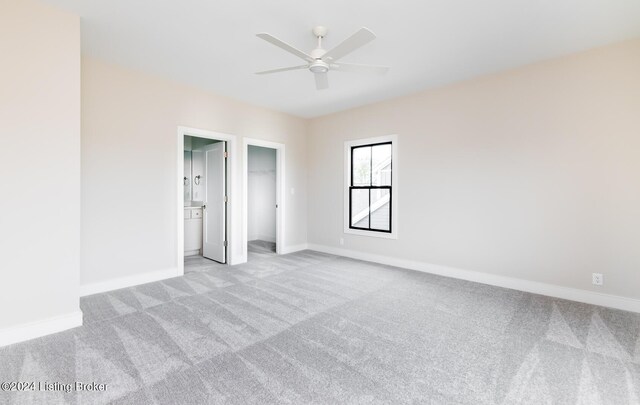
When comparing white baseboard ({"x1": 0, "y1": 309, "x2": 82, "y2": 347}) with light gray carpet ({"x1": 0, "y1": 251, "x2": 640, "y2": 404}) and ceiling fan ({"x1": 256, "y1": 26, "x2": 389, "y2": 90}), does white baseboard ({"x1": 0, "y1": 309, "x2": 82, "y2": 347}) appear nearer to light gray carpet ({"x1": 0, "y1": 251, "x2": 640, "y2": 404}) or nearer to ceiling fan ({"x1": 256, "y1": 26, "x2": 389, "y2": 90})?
light gray carpet ({"x1": 0, "y1": 251, "x2": 640, "y2": 404})

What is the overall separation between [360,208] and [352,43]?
3.54 metres

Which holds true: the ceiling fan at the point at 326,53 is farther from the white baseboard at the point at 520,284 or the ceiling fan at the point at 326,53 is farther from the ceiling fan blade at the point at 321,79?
the white baseboard at the point at 520,284

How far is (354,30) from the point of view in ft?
9.20

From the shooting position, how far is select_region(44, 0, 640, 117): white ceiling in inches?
97.7

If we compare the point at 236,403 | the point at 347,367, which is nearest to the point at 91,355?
the point at 236,403

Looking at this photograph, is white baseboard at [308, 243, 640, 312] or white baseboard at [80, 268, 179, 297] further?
white baseboard at [80, 268, 179, 297]

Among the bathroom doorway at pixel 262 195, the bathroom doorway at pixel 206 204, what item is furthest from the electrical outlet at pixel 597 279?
the bathroom doorway at pixel 262 195

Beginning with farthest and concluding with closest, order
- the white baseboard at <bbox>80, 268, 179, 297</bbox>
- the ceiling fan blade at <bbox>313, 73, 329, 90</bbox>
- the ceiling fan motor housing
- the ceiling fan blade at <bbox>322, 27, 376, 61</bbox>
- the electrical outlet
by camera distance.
→ the white baseboard at <bbox>80, 268, 179, 297</bbox>
the electrical outlet
the ceiling fan blade at <bbox>313, 73, 329, 90</bbox>
the ceiling fan motor housing
the ceiling fan blade at <bbox>322, 27, 376, 61</bbox>

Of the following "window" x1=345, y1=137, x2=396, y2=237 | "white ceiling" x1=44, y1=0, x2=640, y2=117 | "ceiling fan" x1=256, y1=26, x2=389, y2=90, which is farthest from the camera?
"window" x1=345, y1=137, x2=396, y2=237

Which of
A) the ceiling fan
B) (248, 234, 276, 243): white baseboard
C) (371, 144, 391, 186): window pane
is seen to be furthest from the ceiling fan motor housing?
(248, 234, 276, 243): white baseboard

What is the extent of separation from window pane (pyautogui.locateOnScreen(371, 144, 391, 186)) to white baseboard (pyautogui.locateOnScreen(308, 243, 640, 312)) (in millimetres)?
1346

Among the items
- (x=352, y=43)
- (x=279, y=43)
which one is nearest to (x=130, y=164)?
(x=279, y=43)

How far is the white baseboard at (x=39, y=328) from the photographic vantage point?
2.34 metres

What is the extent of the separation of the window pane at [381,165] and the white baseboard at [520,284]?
1346 mm
